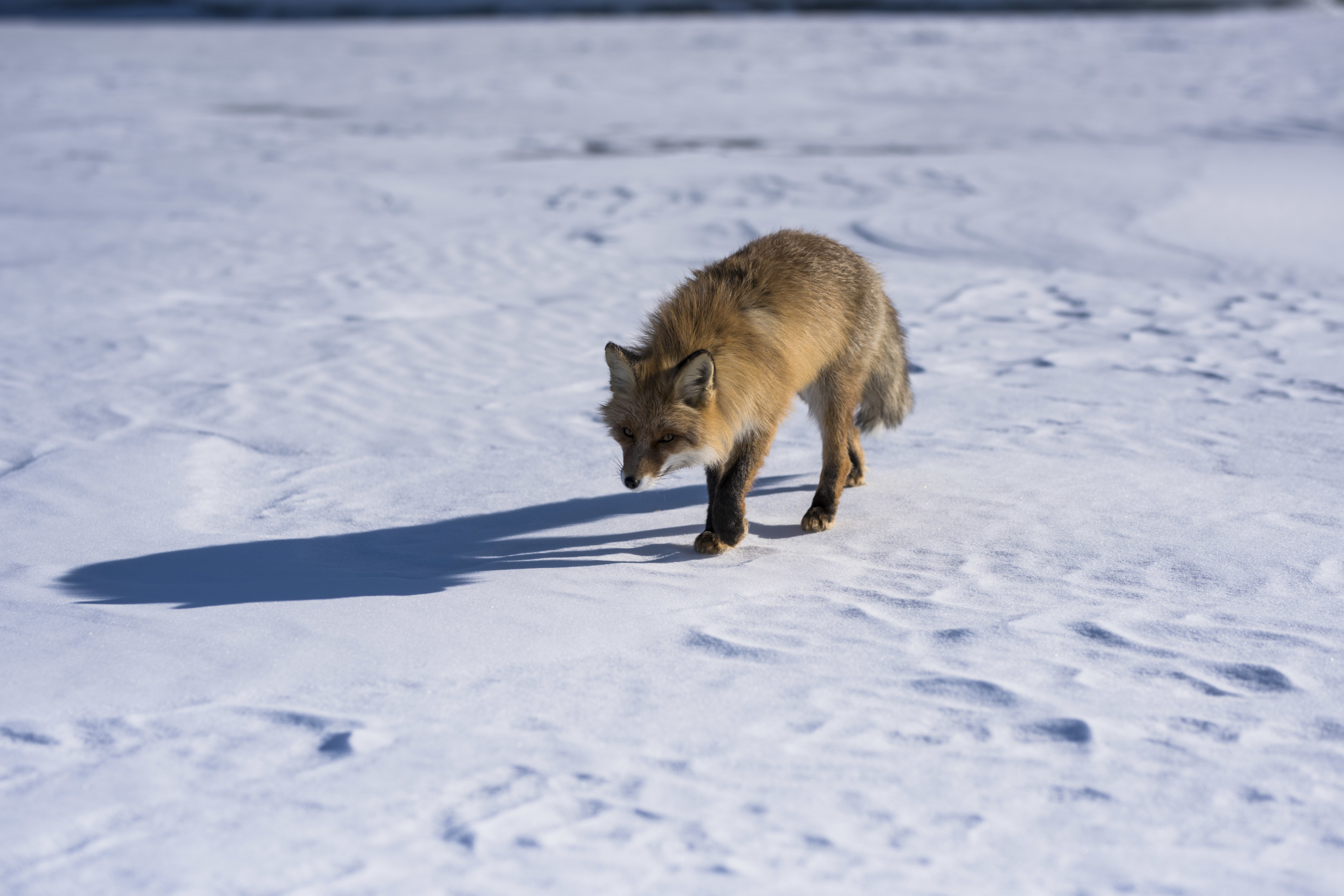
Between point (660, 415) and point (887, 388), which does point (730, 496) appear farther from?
point (887, 388)

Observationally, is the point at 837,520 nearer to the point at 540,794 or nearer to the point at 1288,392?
the point at 540,794

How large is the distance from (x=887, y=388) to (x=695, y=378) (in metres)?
Result: 1.60

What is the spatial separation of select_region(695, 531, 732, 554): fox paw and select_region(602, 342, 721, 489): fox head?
0.51m

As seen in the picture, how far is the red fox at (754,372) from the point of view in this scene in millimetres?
4359

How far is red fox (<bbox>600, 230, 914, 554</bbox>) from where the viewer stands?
4359 mm

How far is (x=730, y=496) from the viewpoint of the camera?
477 centimetres

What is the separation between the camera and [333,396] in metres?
6.88

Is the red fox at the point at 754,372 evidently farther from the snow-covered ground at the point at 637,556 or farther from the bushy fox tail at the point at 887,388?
the snow-covered ground at the point at 637,556

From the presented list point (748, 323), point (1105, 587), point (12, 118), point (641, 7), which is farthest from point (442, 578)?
point (641, 7)

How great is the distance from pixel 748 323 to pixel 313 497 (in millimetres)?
2276

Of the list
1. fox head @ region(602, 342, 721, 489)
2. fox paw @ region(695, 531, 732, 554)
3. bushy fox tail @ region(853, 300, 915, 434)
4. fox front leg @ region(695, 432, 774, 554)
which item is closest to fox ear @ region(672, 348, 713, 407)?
fox head @ region(602, 342, 721, 489)

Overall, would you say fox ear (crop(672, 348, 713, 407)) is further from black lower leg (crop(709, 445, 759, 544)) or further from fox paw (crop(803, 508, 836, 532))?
fox paw (crop(803, 508, 836, 532))

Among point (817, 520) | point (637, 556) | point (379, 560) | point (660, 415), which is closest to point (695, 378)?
point (660, 415)

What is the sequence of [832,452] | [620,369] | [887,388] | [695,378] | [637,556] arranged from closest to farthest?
1. [695,378]
2. [620,369]
3. [637,556]
4. [832,452]
5. [887,388]
